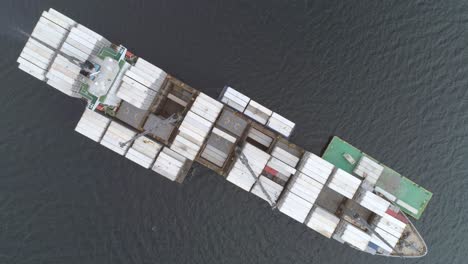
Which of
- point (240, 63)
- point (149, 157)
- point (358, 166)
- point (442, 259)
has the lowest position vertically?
point (149, 157)

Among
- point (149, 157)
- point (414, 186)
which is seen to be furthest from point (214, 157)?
point (414, 186)

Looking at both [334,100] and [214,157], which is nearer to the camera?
[214,157]

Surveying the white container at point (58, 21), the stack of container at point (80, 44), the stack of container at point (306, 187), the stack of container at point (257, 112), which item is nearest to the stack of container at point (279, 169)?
the stack of container at point (306, 187)

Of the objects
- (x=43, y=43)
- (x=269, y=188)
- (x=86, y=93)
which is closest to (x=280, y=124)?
(x=269, y=188)

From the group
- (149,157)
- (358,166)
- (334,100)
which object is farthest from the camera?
(334,100)

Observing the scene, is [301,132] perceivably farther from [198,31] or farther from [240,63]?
[198,31]

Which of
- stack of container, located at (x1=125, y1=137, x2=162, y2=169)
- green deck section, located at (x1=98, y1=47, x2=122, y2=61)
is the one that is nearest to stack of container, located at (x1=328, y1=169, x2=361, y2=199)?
stack of container, located at (x1=125, y1=137, x2=162, y2=169)

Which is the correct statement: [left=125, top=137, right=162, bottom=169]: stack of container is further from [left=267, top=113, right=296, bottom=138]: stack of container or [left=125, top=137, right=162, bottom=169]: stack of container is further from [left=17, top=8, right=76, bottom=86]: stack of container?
[left=267, top=113, right=296, bottom=138]: stack of container
